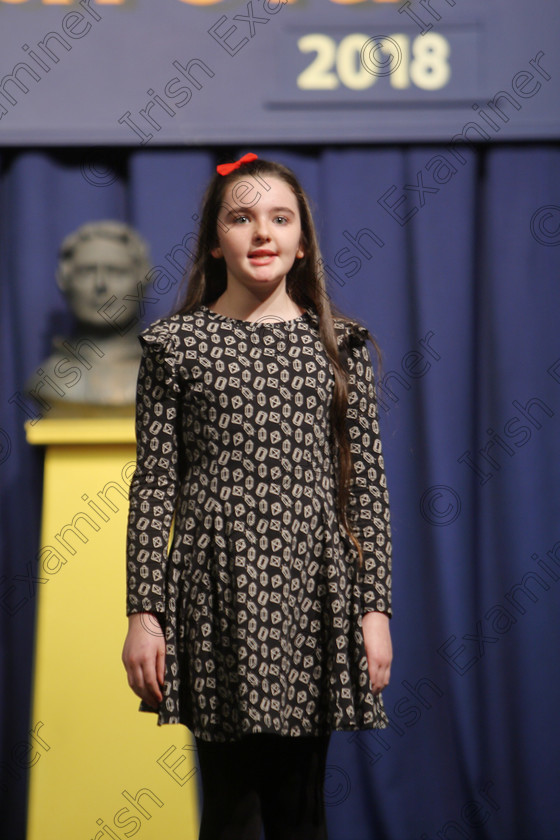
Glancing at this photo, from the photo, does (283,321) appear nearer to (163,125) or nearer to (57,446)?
(57,446)

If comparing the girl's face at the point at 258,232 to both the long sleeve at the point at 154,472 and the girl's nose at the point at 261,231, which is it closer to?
the girl's nose at the point at 261,231

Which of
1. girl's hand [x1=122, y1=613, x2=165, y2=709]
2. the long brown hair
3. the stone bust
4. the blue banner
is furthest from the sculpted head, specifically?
girl's hand [x1=122, y1=613, x2=165, y2=709]

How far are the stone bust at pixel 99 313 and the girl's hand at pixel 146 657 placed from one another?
0.76 m

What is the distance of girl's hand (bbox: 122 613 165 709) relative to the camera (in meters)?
1.11

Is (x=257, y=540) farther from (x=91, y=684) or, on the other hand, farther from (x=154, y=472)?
(x=91, y=684)

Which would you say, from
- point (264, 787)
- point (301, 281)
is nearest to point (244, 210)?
point (301, 281)

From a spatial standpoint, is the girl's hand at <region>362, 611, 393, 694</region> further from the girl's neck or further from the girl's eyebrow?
the girl's eyebrow

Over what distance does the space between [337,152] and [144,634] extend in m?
1.27

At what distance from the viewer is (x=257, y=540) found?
1.11 meters

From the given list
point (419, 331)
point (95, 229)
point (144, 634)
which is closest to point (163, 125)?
point (95, 229)

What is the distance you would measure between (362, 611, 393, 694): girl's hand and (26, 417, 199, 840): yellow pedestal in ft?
2.19

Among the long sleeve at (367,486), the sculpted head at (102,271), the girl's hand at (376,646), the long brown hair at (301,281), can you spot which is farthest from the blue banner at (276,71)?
the girl's hand at (376,646)

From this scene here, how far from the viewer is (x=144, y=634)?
1.11 m

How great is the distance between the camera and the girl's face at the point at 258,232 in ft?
3.89
